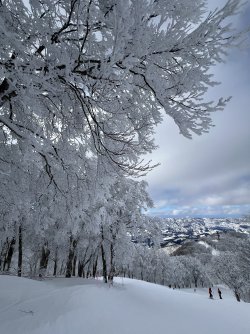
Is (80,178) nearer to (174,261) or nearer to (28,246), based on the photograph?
(28,246)

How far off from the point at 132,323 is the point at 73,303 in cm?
141

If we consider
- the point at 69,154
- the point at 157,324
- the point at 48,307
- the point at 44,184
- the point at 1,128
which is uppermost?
the point at 1,128

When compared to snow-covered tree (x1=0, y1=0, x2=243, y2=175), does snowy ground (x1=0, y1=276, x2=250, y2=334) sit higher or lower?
lower

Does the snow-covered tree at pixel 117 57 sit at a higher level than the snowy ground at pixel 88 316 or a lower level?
higher

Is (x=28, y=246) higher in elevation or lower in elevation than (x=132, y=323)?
higher

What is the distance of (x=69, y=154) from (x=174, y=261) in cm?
8677

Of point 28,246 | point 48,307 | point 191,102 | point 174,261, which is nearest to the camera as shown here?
point 191,102

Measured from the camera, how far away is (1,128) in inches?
221

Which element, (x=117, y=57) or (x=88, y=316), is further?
(x=88, y=316)

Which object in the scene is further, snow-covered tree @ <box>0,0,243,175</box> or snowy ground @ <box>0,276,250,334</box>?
snowy ground @ <box>0,276,250,334</box>

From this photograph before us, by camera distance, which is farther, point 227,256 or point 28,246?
point 227,256

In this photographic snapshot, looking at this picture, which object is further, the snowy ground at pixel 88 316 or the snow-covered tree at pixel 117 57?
the snowy ground at pixel 88 316

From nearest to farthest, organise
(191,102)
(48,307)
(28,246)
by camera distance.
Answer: (191,102) < (48,307) < (28,246)

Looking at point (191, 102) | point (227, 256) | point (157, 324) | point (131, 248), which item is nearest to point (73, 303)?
point (157, 324)
